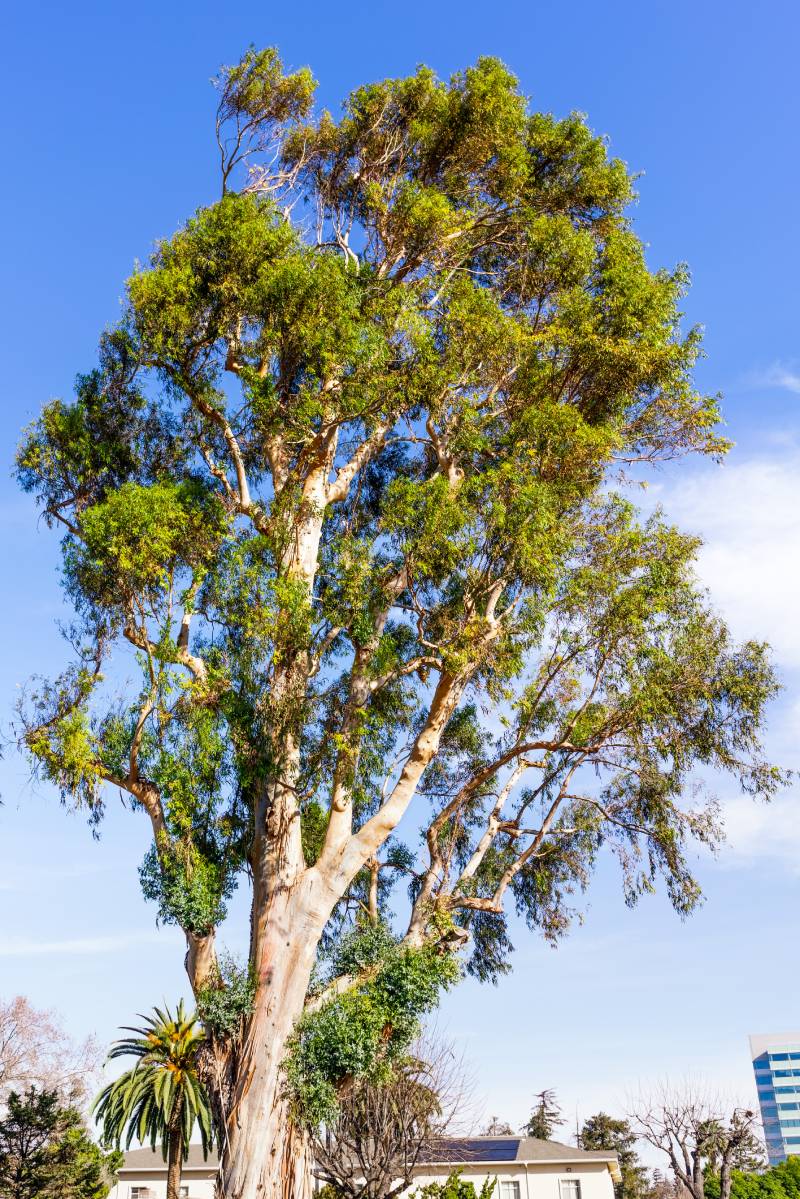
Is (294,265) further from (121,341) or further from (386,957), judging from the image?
(386,957)

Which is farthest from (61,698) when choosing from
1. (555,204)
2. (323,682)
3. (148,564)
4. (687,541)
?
(555,204)

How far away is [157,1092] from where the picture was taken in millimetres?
19094

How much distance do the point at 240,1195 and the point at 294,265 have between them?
15.4 m

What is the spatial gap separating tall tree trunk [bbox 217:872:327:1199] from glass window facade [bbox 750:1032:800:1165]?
13346 centimetres

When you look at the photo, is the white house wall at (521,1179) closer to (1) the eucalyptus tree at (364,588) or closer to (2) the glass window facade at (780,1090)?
(1) the eucalyptus tree at (364,588)

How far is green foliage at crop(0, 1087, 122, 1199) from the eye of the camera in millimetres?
25703

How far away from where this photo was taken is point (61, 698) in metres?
17.1

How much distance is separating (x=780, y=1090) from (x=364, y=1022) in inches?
5306

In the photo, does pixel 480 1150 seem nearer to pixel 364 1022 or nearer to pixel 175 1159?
pixel 175 1159

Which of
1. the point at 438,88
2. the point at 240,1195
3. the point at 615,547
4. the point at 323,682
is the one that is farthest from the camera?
the point at 438,88

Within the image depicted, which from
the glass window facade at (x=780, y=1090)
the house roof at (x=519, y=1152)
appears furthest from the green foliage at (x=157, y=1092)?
the glass window facade at (x=780, y=1090)

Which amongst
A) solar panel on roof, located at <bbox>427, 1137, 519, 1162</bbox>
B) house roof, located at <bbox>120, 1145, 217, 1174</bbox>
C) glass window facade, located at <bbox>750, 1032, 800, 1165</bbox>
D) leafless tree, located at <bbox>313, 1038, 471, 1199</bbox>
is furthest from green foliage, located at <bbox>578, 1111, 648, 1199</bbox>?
glass window facade, located at <bbox>750, 1032, 800, 1165</bbox>

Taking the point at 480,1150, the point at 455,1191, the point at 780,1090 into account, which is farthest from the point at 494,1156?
the point at 780,1090

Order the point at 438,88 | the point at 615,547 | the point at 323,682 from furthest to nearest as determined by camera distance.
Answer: the point at 438,88, the point at 323,682, the point at 615,547
